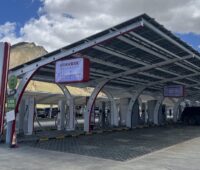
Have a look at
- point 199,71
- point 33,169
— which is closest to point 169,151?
point 33,169

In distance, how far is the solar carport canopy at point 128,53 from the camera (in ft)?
42.6

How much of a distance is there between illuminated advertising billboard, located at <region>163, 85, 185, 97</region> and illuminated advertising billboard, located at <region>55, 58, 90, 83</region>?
47.1ft

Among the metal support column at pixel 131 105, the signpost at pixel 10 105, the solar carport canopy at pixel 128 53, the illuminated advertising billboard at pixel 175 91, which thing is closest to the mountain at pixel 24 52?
the metal support column at pixel 131 105

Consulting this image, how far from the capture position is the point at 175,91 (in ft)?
86.9

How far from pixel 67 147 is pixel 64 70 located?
3.65 meters

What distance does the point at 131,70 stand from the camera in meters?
21.1

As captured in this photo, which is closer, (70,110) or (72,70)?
(72,70)

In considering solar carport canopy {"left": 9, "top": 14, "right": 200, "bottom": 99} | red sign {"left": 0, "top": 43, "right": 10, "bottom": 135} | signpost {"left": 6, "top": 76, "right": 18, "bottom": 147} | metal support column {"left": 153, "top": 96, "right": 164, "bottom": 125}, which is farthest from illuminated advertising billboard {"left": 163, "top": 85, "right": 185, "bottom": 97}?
red sign {"left": 0, "top": 43, "right": 10, "bottom": 135}

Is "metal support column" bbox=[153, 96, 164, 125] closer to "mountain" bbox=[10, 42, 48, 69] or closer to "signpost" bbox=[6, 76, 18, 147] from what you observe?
"signpost" bbox=[6, 76, 18, 147]

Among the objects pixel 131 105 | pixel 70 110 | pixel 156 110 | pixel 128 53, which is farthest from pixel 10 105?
pixel 156 110

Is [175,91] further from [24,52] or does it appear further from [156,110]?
[24,52]

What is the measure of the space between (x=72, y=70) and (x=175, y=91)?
14.9 metres

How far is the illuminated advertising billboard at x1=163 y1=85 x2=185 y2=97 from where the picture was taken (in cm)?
2588

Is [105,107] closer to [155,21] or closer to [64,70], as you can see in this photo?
[64,70]
